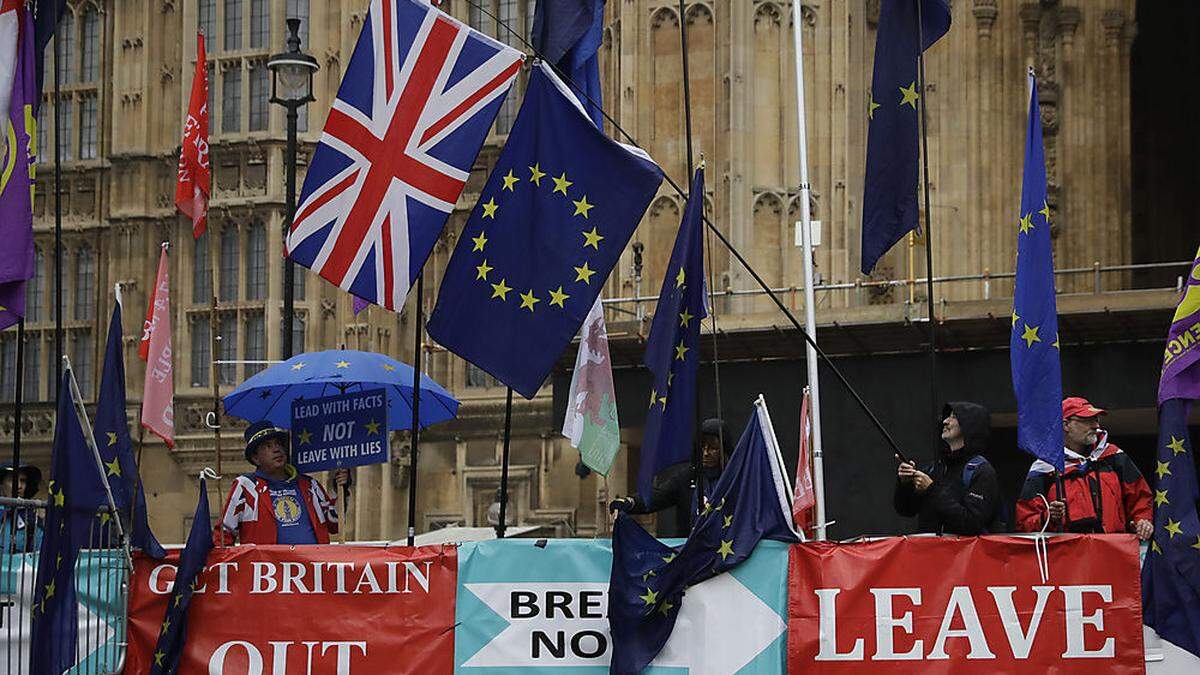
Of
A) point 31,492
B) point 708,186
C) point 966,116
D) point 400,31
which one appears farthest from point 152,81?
point 400,31

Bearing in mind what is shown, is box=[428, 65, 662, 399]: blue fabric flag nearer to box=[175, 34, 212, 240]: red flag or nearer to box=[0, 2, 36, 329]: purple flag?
box=[0, 2, 36, 329]: purple flag

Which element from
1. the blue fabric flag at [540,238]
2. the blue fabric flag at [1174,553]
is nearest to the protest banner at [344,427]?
the blue fabric flag at [540,238]

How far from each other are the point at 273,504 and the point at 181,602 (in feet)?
3.76

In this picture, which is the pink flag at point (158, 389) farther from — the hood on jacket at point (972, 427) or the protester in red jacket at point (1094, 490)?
the protester in red jacket at point (1094, 490)

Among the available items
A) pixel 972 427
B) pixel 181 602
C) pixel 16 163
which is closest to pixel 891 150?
pixel 972 427

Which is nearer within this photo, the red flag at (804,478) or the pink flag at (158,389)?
the red flag at (804,478)

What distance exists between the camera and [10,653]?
10648mm

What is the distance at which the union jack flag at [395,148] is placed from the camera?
10.9 metres

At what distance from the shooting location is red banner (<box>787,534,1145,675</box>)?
33.0 ft

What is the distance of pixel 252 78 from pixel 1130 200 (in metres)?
11.6

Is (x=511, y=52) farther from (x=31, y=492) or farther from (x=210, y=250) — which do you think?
(x=210, y=250)

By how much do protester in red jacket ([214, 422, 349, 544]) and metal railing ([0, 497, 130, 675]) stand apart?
68 centimetres

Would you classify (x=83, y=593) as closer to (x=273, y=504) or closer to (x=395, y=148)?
(x=273, y=504)

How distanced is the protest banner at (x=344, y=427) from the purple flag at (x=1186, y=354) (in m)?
4.69
